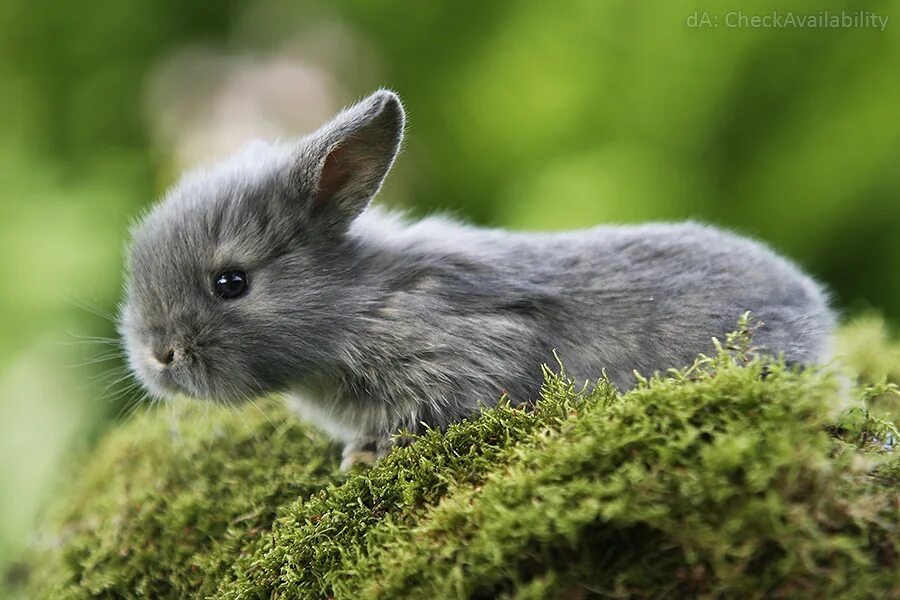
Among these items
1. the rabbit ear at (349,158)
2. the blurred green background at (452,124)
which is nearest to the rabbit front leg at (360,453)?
the rabbit ear at (349,158)

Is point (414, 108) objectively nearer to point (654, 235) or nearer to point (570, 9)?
point (570, 9)

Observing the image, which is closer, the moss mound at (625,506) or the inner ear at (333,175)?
the moss mound at (625,506)

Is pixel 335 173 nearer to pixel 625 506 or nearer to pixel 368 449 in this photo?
pixel 368 449

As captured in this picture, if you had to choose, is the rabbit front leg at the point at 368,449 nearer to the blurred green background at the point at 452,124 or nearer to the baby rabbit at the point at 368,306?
the baby rabbit at the point at 368,306

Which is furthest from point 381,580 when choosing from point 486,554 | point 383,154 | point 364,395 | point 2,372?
point 2,372

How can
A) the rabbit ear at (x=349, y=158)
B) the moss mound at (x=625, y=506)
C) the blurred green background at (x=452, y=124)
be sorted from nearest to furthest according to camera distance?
the moss mound at (x=625, y=506)
the rabbit ear at (x=349, y=158)
the blurred green background at (x=452, y=124)

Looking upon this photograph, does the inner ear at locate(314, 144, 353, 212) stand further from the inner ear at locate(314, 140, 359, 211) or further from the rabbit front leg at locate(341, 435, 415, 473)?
the rabbit front leg at locate(341, 435, 415, 473)

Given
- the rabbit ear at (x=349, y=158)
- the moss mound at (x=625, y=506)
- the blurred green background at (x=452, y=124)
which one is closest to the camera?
the moss mound at (x=625, y=506)

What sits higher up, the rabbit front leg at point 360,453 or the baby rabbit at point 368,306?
the baby rabbit at point 368,306
